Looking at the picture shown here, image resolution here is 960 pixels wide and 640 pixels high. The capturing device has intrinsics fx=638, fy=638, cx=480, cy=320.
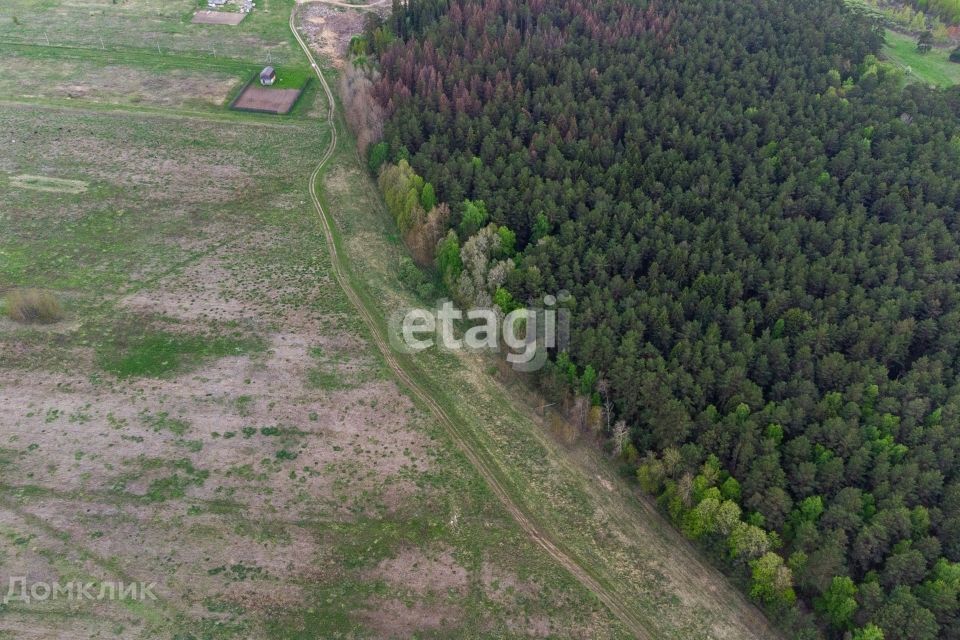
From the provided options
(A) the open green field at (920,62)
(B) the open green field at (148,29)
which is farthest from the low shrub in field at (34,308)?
(A) the open green field at (920,62)

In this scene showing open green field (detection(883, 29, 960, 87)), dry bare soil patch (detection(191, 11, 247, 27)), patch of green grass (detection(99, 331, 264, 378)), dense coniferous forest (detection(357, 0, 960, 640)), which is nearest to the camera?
dense coniferous forest (detection(357, 0, 960, 640))

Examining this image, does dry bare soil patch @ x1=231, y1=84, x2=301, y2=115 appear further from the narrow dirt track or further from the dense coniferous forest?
the narrow dirt track

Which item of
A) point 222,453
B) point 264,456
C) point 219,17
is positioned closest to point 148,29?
point 219,17

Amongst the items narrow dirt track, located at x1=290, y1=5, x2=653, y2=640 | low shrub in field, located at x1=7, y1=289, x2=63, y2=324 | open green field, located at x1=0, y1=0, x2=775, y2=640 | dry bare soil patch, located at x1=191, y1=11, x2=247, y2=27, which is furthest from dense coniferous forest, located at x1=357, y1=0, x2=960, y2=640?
low shrub in field, located at x1=7, y1=289, x2=63, y2=324

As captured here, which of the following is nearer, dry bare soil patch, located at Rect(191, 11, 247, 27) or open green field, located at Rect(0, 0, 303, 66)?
open green field, located at Rect(0, 0, 303, 66)

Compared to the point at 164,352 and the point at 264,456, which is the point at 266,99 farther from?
the point at 264,456

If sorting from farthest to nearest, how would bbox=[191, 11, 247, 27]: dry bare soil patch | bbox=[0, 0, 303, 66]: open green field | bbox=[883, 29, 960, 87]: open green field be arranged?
1. bbox=[191, 11, 247, 27]: dry bare soil patch
2. bbox=[0, 0, 303, 66]: open green field
3. bbox=[883, 29, 960, 87]: open green field
